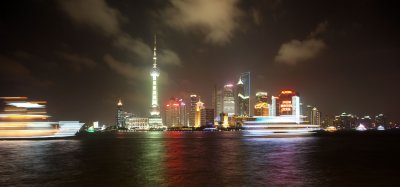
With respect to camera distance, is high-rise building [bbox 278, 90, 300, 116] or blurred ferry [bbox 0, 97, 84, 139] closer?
blurred ferry [bbox 0, 97, 84, 139]

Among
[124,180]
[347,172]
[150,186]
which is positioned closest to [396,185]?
[347,172]

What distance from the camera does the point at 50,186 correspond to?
93.4 ft

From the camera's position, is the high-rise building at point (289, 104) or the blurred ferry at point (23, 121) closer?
the blurred ferry at point (23, 121)

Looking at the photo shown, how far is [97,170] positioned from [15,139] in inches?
3455

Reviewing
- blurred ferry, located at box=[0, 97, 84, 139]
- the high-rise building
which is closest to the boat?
the high-rise building

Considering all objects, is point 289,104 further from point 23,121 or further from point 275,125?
point 23,121

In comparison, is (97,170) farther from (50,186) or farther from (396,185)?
(396,185)

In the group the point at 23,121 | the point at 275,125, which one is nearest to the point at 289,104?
the point at 275,125

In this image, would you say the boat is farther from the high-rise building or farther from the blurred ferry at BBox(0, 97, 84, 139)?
the blurred ferry at BBox(0, 97, 84, 139)

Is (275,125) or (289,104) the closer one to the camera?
(275,125)

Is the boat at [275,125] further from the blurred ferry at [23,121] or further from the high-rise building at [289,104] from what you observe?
the blurred ferry at [23,121]

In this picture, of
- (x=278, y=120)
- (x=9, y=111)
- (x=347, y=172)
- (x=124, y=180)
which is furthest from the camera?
(x=278, y=120)

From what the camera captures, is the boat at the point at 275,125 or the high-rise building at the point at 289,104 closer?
the boat at the point at 275,125

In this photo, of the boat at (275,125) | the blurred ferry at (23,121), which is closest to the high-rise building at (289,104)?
the boat at (275,125)
